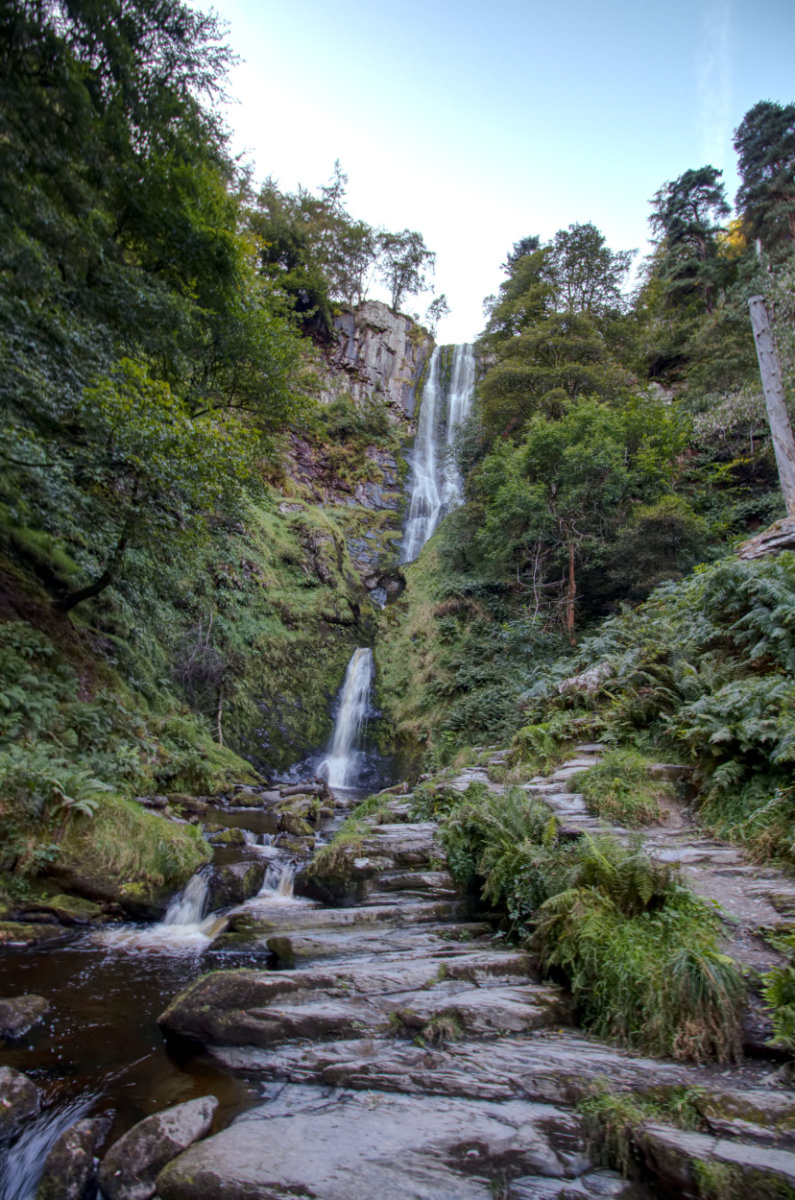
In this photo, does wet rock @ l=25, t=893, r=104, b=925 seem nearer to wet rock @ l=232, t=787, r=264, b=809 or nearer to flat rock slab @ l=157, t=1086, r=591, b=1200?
flat rock slab @ l=157, t=1086, r=591, b=1200

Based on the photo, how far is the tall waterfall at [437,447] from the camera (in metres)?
27.2

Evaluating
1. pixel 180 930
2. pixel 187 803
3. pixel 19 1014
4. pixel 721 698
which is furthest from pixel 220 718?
pixel 721 698

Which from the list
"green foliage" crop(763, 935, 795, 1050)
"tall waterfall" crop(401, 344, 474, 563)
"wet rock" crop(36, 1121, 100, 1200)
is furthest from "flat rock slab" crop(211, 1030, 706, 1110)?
"tall waterfall" crop(401, 344, 474, 563)

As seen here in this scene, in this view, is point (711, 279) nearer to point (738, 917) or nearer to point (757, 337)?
point (757, 337)

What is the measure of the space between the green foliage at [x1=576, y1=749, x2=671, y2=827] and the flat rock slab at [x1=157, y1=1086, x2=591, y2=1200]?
3684 mm

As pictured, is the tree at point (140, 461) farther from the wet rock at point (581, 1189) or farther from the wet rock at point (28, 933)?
the wet rock at point (581, 1189)

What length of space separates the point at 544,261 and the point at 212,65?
19.9 metres

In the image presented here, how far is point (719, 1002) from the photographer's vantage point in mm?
2787

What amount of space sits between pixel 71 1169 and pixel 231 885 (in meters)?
3.71

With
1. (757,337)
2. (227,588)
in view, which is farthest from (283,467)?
(757,337)

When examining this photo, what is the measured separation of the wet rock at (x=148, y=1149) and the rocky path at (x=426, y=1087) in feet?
0.49

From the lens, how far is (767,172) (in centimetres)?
2616

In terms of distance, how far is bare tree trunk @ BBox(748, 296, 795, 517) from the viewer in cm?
1241

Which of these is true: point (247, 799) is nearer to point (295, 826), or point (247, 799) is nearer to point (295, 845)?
point (295, 826)
